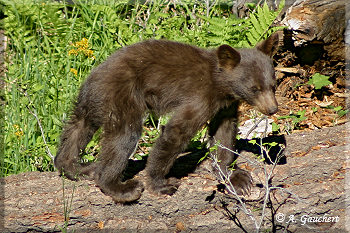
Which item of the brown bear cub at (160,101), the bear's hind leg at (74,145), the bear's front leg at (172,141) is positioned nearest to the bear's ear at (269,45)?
the brown bear cub at (160,101)

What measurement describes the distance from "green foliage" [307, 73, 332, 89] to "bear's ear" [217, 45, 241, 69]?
2.52 meters

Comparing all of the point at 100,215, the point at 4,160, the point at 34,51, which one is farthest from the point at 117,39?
the point at 100,215

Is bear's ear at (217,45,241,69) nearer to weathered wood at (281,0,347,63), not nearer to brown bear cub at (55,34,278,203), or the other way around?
brown bear cub at (55,34,278,203)

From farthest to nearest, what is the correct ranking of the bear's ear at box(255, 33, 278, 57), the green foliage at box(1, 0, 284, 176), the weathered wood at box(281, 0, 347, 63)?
the weathered wood at box(281, 0, 347, 63) < the green foliage at box(1, 0, 284, 176) < the bear's ear at box(255, 33, 278, 57)

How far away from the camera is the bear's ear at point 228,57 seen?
204 inches

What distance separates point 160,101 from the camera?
5348 mm

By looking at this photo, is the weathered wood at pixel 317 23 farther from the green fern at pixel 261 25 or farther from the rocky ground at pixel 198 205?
the rocky ground at pixel 198 205

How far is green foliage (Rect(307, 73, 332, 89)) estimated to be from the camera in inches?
289

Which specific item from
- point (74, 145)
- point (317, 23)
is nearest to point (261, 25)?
point (317, 23)

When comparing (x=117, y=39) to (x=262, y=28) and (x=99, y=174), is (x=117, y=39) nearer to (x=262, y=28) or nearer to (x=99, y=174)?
(x=262, y=28)

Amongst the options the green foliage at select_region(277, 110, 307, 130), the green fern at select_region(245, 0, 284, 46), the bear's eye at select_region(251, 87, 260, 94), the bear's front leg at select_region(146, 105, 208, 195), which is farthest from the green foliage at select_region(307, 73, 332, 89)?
the bear's front leg at select_region(146, 105, 208, 195)

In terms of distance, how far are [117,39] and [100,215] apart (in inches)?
156

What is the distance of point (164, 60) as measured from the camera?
535cm

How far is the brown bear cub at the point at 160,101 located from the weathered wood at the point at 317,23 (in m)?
1.67
